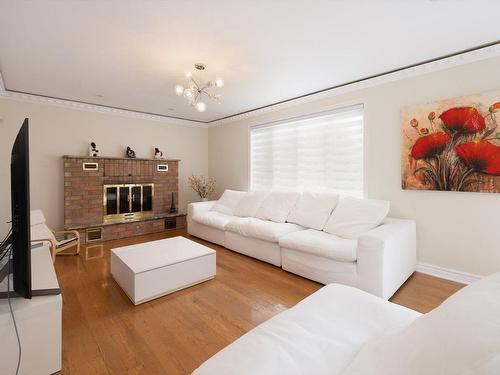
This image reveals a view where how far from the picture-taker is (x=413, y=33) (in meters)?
2.25

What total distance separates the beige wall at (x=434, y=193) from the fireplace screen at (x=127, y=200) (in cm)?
382

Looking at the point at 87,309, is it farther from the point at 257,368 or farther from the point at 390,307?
the point at 390,307

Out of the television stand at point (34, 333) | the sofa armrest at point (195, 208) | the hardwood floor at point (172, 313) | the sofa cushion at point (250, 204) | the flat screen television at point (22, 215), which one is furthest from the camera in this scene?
the sofa armrest at point (195, 208)

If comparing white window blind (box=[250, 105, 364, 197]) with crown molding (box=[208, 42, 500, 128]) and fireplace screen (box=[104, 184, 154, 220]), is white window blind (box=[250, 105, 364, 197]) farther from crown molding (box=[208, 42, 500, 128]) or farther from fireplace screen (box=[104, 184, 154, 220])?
fireplace screen (box=[104, 184, 154, 220])

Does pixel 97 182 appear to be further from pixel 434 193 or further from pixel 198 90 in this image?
pixel 434 193

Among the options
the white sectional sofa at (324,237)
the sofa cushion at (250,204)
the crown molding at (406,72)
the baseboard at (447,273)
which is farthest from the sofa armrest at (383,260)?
the sofa cushion at (250,204)

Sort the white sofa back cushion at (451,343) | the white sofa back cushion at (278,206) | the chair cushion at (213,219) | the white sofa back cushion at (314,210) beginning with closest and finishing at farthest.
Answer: the white sofa back cushion at (451,343) < the white sofa back cushion at (314,210) < the white sofa back cushion at (278,206) < the chair cushion at (213,219)

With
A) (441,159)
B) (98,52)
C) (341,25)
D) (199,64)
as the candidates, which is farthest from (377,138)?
→ (98,52)

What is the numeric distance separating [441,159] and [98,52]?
12.9 feet

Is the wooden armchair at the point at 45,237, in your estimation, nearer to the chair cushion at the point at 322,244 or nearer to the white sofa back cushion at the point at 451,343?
the chair cushion at the point at 322,244

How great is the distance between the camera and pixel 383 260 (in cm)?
226

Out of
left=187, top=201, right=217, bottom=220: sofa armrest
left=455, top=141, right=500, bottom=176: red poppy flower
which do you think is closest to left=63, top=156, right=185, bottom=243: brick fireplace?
left=187, top=201, right=217, bottom=220: sofa armrest

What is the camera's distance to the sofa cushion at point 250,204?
165 inches

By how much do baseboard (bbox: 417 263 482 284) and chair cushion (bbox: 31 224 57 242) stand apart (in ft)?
14.6
